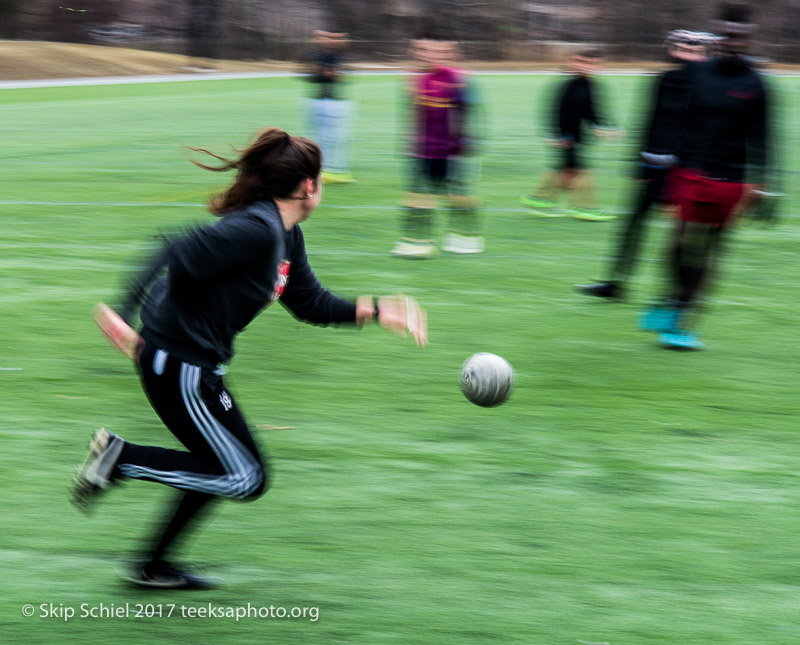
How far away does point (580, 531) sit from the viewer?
17.8 feet

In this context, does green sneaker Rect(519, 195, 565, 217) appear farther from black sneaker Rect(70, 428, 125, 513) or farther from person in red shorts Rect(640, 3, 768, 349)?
black sneaker Rect(70, 428, 125, 513)

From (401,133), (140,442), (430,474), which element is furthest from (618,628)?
(401,133)

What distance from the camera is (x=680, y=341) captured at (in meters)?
8.56

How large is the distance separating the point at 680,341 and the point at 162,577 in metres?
5.09

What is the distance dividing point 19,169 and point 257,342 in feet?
32.5

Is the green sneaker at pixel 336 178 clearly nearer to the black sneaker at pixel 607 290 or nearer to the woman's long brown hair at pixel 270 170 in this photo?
the black sneaker at pixel 607 290

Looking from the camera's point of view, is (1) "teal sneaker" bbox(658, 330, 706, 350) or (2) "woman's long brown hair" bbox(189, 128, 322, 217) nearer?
(2) "woman's long brown hair" bbox(189, 128, 322, 217)

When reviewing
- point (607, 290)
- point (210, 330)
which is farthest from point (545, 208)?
point (210, 330)

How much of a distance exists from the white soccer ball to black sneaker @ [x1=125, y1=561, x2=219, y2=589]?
5.88ft

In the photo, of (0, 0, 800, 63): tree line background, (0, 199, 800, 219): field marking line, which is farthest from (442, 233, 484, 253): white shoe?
(0, 0, 800, 63): tree line background

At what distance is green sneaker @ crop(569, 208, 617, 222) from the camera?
13945 mm

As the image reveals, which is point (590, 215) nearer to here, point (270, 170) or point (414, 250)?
point (414, 250)

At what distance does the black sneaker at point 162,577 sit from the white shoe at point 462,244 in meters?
7.54

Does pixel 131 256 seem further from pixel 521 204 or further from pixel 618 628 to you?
pixel 618 628
